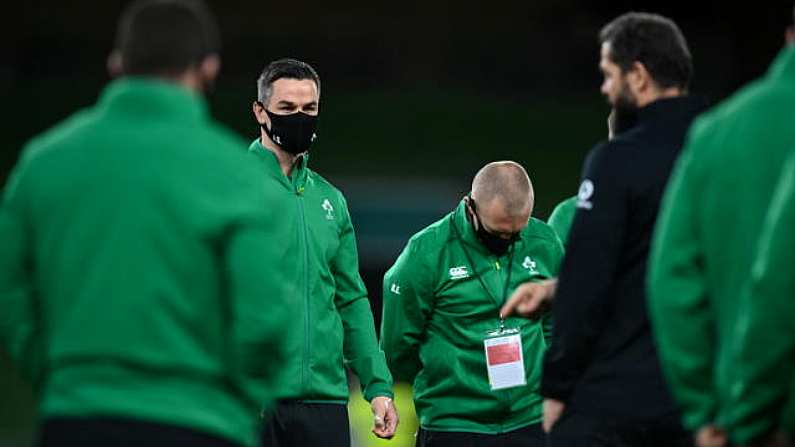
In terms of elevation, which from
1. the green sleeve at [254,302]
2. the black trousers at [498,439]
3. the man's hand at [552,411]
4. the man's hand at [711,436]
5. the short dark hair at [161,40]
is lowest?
the black trousers at [498,439]

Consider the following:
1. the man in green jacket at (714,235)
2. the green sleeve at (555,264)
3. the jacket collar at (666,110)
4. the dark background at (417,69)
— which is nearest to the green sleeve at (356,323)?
the green sleeve at (555,264)

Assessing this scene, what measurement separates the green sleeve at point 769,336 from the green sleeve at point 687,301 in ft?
0.45

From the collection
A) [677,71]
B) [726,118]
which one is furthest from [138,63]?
[677,71]

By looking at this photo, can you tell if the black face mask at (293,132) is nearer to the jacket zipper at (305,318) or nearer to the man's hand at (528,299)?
the jacket zipper at (305,318)

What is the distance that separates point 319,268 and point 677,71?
1.84 metres

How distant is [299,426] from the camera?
18.6 ft

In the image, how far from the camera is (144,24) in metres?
3.44

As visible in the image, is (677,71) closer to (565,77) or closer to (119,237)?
(119,237)

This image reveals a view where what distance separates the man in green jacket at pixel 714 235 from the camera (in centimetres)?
346

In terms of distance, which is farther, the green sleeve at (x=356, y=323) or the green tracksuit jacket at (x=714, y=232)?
the green sleeve at (x=356, y=323)

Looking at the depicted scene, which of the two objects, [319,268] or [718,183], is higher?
[718,183]

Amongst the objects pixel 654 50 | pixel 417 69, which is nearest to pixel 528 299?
pixel 654 50

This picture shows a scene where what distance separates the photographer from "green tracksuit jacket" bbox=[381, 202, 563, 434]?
241 inches

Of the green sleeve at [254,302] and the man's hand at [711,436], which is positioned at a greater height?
the green sleeve at [254,302]
